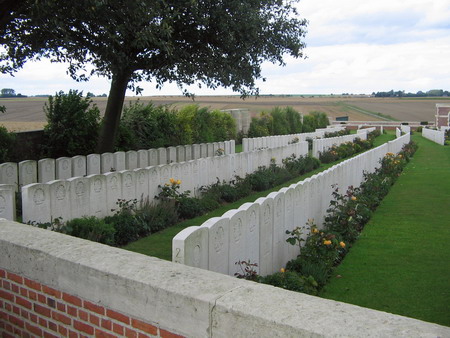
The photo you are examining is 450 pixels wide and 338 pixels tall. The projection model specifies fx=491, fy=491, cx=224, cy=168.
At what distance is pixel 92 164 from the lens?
32.2ft

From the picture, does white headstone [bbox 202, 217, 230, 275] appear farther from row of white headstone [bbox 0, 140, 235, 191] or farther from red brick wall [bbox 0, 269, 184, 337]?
row of white headstone [bbox 0, 140, 235, 191]

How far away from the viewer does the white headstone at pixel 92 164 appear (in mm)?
9766

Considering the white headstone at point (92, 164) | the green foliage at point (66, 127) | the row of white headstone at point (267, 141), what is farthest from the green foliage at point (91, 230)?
the row of white headstone at point (267, 141)

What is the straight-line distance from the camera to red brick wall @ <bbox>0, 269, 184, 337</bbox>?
250 centimetres

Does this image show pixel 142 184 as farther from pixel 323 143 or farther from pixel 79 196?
pixel 323 143

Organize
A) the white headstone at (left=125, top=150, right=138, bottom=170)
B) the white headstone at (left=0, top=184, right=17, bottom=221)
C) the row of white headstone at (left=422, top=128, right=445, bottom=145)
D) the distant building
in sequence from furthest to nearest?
the distant building < the row of white headstone at (left=422, top=128, right=445, bottom=145) < the white headstone at (left=125, top=150, right=138, bottom=170) < the white headstone at (left=0, top=184, right=17, bottom=221)

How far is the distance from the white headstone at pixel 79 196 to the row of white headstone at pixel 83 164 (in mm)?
1618

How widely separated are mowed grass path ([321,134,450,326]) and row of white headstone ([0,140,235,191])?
17.3 ft

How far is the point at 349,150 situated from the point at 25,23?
14.5m

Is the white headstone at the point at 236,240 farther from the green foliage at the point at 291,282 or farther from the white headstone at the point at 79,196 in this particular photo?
the white headstone at the point at 79,196

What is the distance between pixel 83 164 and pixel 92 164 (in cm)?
24

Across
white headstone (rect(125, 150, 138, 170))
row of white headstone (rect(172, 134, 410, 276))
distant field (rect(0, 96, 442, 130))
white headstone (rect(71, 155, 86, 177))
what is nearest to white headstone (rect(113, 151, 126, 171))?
white headstone (rect(125, 150, 138, 170))

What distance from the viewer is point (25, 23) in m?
10.0

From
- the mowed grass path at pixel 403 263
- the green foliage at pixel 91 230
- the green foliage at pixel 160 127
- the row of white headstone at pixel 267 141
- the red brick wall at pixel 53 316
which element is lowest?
the mowed grass path at pixel 403 263
